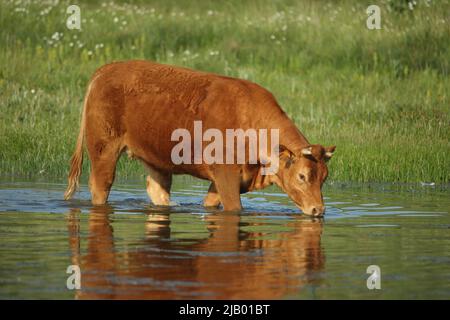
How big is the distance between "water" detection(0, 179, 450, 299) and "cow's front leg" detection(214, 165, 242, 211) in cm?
15

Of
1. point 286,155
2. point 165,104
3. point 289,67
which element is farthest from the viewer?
point 289,67

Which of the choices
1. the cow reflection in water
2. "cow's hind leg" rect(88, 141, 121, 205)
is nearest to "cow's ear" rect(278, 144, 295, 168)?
the cow reflection in water

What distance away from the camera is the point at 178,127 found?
12148 millimetres

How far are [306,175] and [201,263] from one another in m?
3.07

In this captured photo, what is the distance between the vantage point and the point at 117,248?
954 centimetres

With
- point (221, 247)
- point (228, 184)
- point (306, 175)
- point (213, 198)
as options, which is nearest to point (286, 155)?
point (306, 175)

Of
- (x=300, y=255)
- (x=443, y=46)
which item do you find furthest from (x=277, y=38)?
(x=300, y=255)

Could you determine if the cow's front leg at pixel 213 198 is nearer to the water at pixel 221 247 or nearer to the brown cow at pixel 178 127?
the brown cow at pixel 178 127

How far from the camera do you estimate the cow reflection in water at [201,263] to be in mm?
7852

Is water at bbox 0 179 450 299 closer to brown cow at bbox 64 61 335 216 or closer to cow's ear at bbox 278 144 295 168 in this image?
brown cow at bbox 64 61 335 216

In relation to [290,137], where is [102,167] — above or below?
below

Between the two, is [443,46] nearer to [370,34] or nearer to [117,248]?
[370,34]

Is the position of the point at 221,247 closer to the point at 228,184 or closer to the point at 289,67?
the point at 228,184

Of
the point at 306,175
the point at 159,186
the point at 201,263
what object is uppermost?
the point at 306,175
